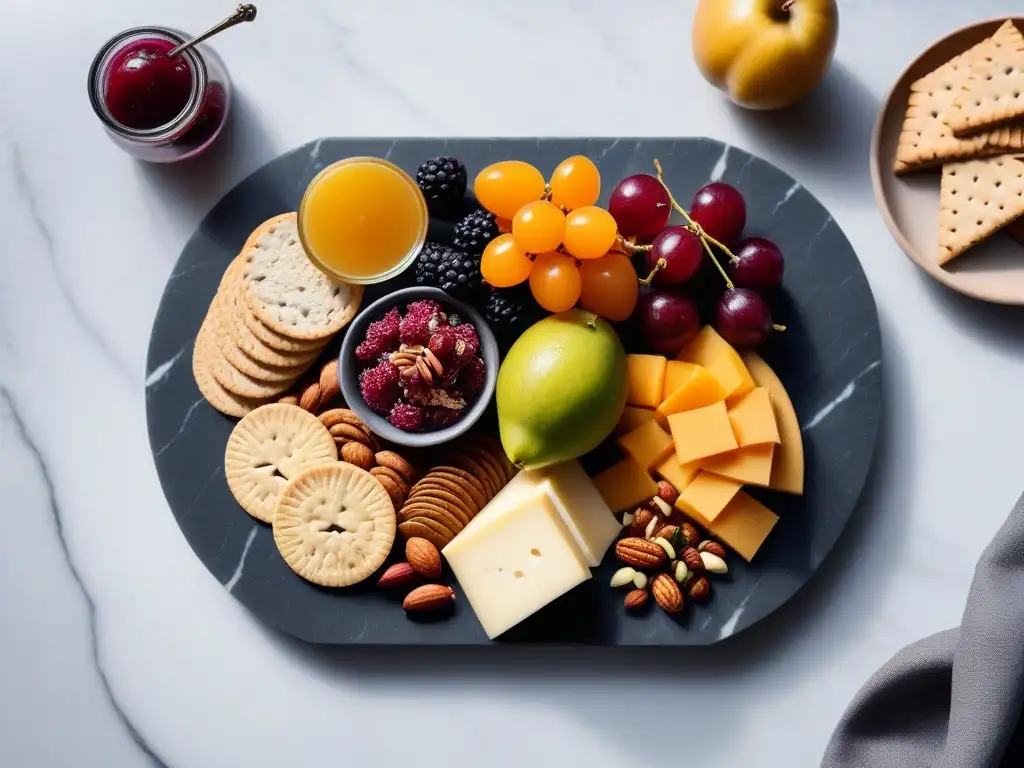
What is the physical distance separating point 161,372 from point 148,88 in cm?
41

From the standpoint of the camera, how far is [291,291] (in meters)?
1.34

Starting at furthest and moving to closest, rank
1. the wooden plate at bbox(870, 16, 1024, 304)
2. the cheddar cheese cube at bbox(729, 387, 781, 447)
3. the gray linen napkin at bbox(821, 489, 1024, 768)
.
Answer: the wooden plate at bbox(870, 16, 1024, 304) < the cheddar cheese cube at bbox(729, 387, 781, 447) < the gray linen napkin at bbox(821, 489, 1024, 768)

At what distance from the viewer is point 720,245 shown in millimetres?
1263

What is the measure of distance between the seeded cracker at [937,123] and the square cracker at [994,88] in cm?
1

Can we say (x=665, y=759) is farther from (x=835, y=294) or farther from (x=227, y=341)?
(x=227, y=341)

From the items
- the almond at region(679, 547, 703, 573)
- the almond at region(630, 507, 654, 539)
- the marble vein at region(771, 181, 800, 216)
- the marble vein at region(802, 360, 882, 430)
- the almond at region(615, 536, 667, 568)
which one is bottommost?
the almond at region(679, 547, 703, 573)

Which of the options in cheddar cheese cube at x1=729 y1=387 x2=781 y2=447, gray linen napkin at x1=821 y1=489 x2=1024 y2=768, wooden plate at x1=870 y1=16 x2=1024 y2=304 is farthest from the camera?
wooden plate at x1=870 y1=16 x2=1024 y2=304

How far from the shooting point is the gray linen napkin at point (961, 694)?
3.74 ft

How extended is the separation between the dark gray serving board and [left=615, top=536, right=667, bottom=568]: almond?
1.4 inches

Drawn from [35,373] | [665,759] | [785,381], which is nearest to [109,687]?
[35,373]

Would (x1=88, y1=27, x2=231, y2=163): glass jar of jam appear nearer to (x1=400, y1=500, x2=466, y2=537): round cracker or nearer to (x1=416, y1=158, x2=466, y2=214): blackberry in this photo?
(x1=416, y1=158, x2=466, y2=214): blackberry

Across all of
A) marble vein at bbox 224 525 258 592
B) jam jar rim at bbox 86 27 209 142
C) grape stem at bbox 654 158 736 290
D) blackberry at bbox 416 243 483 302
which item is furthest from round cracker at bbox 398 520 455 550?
jam jar rim at bbox 86 27 209 142

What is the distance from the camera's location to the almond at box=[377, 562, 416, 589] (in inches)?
51.0

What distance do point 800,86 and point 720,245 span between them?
29 cm
